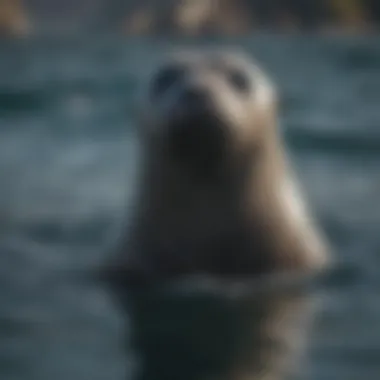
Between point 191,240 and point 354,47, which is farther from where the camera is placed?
point 354,47

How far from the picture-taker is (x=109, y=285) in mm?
5773

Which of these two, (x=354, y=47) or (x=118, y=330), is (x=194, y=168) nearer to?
(x=118, y=330)

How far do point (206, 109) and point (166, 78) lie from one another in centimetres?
37

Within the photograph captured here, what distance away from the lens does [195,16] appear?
9.45m

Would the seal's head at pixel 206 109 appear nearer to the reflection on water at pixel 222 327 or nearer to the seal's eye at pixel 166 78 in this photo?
the seal's eye at pixel 166 78

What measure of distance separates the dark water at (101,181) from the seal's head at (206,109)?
26.7 inches

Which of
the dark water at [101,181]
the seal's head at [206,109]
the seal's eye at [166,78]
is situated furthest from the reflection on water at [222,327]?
the seal's eye at [166,78]

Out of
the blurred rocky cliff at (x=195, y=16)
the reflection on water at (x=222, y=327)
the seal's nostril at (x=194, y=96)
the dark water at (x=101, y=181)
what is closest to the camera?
the reflection on water at (x=222, y=327)

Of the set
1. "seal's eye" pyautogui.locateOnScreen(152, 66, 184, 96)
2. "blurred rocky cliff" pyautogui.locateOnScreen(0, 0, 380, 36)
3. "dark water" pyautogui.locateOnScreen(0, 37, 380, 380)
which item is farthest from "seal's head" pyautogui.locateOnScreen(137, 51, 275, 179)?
"blurred rocky cliff" pyautogui.locateOnScreen(0, 0, 380, 36)

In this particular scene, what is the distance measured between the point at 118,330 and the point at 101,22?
13.1 feet

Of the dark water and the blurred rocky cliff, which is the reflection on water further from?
the blurred rocky cliff

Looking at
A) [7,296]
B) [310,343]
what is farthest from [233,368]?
[7,296]

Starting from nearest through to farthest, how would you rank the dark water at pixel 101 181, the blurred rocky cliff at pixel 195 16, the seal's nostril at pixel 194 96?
1. the dark water at pixel 101 181
2. the seal's nostril at pixel 194 96
3. the blurred rocky cliff at pixel 195 16

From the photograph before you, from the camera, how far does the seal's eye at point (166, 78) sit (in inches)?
218
